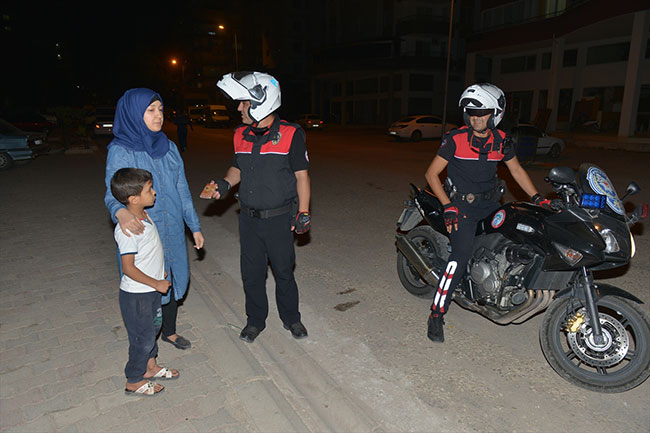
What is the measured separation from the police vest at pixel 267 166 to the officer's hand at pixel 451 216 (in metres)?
1.34

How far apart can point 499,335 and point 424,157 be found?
15047 mm

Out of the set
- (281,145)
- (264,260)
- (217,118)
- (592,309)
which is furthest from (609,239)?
(217,118)

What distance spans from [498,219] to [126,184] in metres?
2.85

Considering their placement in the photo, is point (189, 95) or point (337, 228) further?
point (189, 95)

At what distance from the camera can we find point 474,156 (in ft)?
12.5

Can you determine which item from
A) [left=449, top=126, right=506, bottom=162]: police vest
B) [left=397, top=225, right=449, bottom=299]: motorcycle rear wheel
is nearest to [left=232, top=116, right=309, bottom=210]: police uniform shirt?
[left=449, top=126, right=506, bottom=162]: police vest

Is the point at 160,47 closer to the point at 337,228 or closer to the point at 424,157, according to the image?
the point at 424,157

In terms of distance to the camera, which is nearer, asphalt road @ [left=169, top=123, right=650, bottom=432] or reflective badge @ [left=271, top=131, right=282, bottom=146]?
asphalt road @ [left=169, top=123, right=650, bottom=432]

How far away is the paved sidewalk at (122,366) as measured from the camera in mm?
3012

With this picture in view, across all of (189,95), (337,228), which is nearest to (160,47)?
(189,95)

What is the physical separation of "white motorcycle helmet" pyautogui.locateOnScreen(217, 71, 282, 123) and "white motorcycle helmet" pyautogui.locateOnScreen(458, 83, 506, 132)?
5.22 feet

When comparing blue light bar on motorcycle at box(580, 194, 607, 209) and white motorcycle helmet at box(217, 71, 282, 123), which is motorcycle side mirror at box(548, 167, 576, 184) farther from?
white motorcycle helmet at box(217, 71, 282, 123)

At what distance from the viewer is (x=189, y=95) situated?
286 feet

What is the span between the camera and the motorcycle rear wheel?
4555mm
